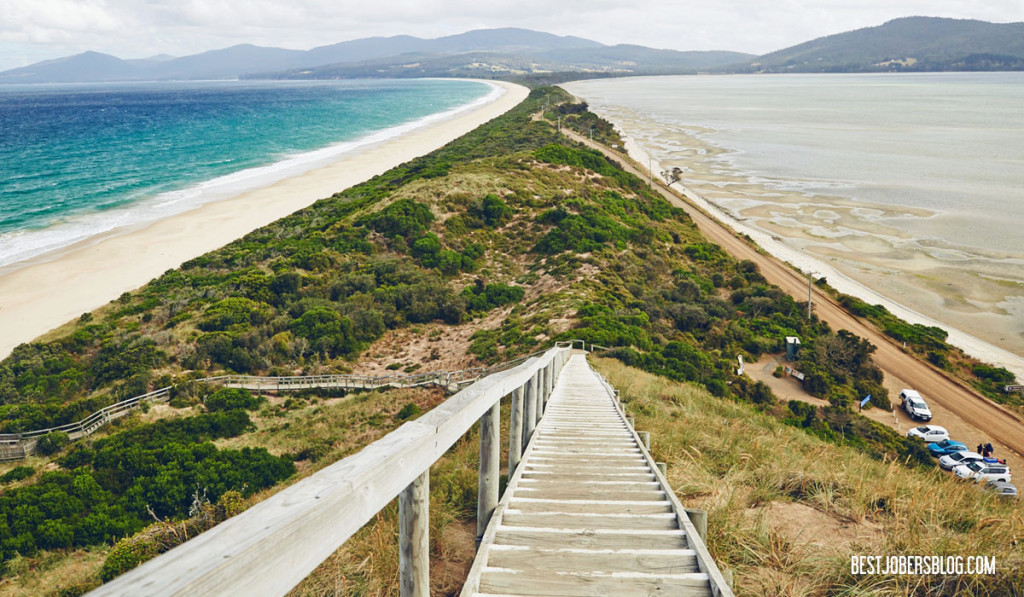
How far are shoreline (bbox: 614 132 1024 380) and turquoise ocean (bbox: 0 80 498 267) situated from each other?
1672 inches

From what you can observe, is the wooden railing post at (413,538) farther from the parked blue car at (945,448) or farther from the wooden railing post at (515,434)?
the parked blue car at (945,448)

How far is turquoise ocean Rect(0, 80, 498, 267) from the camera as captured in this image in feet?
134

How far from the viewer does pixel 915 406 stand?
20.8 meters

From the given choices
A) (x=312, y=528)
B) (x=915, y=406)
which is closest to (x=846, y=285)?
(x=915, y=406)

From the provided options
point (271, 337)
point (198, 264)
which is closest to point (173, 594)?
point (271, 337)

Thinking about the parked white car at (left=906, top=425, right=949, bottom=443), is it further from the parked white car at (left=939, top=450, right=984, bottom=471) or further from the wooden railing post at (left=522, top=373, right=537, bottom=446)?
the wooden railing post at (left=522, top=373, right=537, bottom=446)

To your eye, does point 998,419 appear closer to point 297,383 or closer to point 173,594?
point 297,383

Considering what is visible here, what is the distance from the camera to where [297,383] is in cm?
1923

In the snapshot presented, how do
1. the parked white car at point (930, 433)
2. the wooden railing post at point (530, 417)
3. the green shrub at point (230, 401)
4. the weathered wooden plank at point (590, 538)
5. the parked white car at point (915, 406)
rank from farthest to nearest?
the parked white car at point (915, 406) < the parked white car at point (930, 433) < the green shrub at point (230, 401) < the wooden railing post at point (530, 417) < the weathered wooden plank at point (590, 538)

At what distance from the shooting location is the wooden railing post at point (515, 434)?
14.2 feet

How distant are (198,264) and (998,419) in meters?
37.3

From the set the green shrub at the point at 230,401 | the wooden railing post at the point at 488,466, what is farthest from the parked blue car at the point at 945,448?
the green shrub at the point at 230,401

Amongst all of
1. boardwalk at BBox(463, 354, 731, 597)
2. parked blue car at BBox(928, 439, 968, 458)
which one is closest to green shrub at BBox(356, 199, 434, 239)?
parked blue car at BBox(928, 439, 968, 458)

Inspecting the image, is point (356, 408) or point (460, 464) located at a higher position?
point (460, 464)
